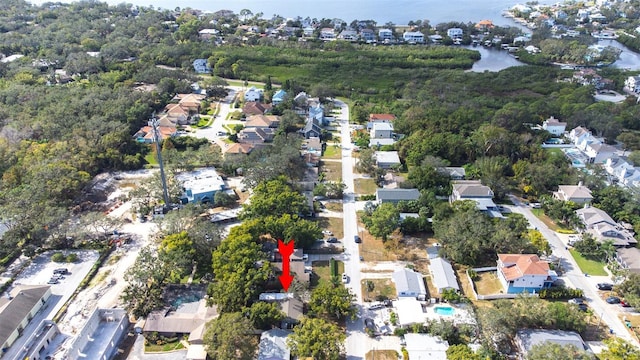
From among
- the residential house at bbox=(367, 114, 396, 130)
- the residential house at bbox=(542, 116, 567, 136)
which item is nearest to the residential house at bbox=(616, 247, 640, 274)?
the residential house at bbox=(542, 116, 567, 136)

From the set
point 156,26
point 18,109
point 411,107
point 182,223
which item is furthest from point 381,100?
point 156,26

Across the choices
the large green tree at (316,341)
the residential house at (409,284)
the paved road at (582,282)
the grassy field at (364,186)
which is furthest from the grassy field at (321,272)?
the paved road at (582,282)

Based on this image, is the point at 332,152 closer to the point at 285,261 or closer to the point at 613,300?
the point at 285,261

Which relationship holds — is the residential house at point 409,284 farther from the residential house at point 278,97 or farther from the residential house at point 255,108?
the residential house at point 278,97

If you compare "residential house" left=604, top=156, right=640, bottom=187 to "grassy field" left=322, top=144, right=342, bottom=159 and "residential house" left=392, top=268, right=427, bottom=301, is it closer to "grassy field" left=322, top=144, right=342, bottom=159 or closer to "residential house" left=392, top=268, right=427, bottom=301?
"residential house" left=392, top=268, right=427, bottom=301

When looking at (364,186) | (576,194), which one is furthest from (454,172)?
(576,194)

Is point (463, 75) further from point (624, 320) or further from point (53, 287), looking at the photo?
point (53, 287)

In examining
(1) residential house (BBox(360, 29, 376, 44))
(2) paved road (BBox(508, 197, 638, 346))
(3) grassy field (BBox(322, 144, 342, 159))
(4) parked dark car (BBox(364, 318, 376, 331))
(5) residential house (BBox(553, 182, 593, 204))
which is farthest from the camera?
(1) residential house (BBox(360, 29, 376, 44))
